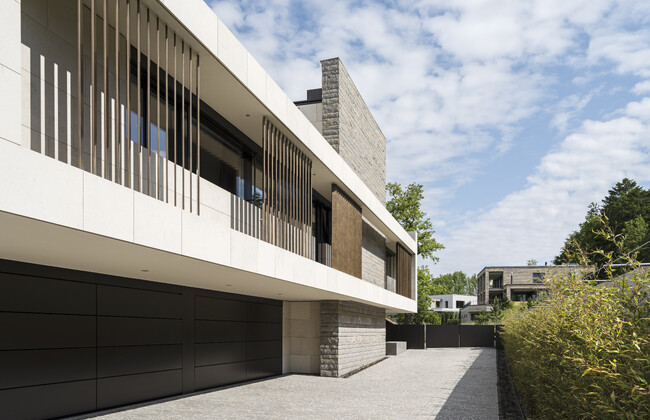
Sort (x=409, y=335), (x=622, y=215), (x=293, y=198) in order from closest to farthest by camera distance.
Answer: (x=293, y=198), (x=409, y=335), (x=622, y=215)

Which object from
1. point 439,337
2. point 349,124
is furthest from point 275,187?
point 439,337

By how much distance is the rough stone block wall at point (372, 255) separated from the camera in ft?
66.4

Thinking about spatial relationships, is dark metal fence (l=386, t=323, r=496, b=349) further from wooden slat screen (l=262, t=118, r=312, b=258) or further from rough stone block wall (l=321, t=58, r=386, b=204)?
wooden slat screen (l=262, t=118, r=312, b=258)

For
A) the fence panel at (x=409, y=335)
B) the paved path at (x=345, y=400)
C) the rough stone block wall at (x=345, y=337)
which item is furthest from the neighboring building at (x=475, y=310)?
the paved path at (x=345, y=400)

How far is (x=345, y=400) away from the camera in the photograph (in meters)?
11.5

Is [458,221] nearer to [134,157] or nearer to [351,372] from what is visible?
[351,372]

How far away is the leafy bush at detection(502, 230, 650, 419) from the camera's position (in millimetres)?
3219

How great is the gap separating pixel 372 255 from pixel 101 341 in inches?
546

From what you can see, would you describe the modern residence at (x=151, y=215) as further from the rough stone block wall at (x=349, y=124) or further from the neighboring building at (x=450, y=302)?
the neighboring building at (x=450, y=302)

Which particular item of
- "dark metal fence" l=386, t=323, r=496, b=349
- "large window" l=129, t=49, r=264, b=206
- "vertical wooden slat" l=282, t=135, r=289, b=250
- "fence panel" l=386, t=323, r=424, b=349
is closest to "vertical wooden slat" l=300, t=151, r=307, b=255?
"vertical wooden slat" l=282, t=135, r=289, b=250

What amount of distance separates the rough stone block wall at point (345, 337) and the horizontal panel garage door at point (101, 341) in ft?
10.3

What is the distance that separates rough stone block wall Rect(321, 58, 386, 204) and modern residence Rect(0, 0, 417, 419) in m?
2.66

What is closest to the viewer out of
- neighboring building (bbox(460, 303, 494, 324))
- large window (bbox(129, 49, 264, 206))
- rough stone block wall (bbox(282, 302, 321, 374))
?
large window (bbox(129, 49, 264, 206))

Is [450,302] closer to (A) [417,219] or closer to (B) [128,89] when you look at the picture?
(A) [417,219]
